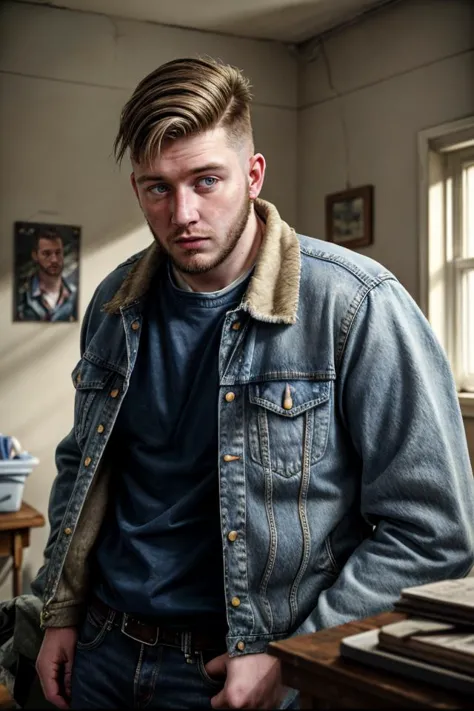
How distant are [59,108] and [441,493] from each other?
345cm

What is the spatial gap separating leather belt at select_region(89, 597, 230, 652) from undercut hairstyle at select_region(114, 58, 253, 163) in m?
0.81

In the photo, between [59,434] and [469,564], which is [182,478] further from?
[59,434]

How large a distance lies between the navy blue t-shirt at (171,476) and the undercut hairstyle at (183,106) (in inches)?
11.0

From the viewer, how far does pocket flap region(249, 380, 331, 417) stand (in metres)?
1.42

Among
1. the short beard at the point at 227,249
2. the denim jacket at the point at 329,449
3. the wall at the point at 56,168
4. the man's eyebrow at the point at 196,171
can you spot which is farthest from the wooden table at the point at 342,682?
the wall at the point at 56,168

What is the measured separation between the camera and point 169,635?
4.88 feet

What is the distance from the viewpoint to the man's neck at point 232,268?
1.56 metres

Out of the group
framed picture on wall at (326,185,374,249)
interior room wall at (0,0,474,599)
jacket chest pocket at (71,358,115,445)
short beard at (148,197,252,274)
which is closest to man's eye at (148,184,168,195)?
short beard at (148,197,252,274)

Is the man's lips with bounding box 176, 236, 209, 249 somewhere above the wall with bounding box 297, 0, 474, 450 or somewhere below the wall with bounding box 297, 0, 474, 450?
below

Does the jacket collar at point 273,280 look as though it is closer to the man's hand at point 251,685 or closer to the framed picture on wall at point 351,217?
the man's hand at point 251,685

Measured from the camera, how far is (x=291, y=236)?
1569mm

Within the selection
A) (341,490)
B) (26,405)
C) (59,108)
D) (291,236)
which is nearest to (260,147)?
(59,108)

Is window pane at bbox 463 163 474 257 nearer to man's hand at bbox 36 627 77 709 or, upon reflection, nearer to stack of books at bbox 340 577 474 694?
man's hand at bbox 36 627 77 709

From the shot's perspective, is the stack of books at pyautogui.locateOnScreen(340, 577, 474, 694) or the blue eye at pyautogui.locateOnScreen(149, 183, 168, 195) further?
the blue eye at pyautogui.locateOnScreen(149, 183, 168, 195)
